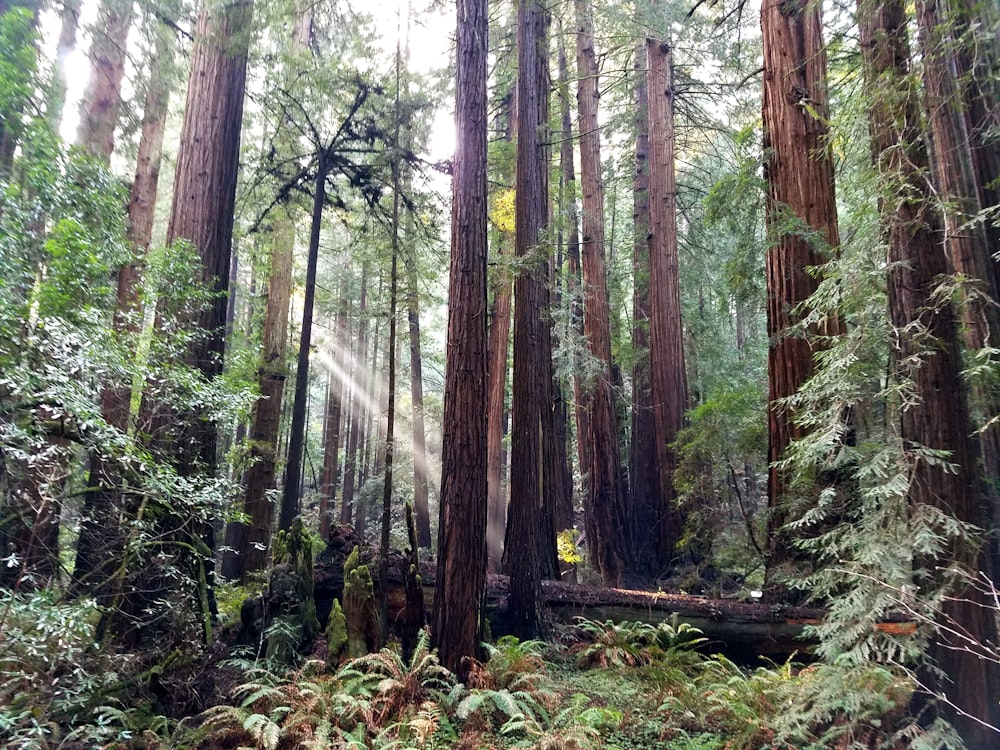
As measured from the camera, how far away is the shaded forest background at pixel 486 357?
412 centimetres

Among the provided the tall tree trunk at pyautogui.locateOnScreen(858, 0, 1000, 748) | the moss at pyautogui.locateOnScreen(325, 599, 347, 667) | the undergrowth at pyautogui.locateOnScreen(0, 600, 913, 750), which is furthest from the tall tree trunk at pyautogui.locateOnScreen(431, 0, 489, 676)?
the tall tree trunk at pyautogui.locateOnScreen(858, 0, 1000, 748)

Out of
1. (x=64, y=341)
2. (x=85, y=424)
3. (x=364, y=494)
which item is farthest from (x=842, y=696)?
(x=364, y=494)

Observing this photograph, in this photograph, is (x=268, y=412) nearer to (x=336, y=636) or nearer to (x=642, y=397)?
(x=336, y=636)

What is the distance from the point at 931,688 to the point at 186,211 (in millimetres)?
8636

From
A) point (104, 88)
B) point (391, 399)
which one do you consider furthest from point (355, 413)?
point (391, 399)

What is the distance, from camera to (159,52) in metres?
8.57

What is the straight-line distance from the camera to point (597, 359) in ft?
36.8

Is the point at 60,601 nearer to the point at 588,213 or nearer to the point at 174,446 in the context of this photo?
the point at 174,446

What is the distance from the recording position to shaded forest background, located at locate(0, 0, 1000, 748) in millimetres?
4125

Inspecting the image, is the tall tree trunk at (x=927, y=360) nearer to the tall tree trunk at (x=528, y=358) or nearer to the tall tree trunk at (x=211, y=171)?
the tall tree trunk at (x=528, y=358)

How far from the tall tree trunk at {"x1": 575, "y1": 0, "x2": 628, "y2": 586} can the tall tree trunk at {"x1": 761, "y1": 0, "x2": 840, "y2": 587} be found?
133 inches

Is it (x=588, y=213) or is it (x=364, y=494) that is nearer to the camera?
(x=588, y=213)

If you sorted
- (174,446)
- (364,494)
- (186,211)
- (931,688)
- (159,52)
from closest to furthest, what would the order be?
1. (931,688)
2. (174,446)
3. (186,211)
4. (159,52)
5. (364,494)

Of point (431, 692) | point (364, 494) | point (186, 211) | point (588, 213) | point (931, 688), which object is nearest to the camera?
point (931, 688)
